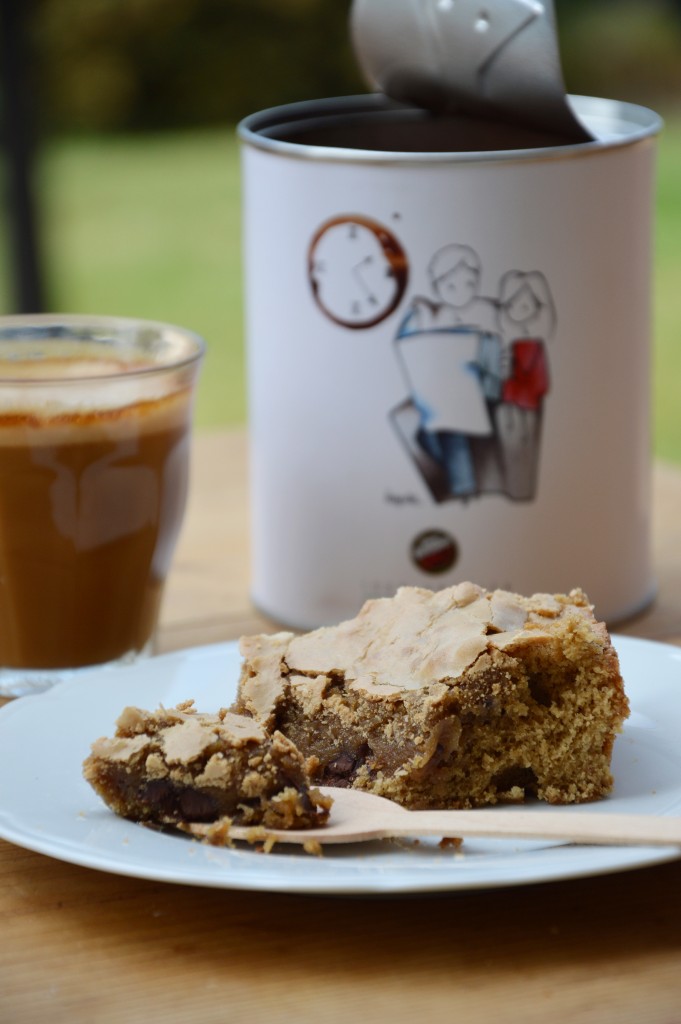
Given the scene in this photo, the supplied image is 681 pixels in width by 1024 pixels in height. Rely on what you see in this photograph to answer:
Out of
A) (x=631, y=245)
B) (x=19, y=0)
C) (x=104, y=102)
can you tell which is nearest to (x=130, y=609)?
(x=631, y=245)

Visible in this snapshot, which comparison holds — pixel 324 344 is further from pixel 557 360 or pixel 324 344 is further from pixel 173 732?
pixel 173 732

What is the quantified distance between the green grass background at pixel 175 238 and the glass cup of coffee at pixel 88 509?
9.25ft

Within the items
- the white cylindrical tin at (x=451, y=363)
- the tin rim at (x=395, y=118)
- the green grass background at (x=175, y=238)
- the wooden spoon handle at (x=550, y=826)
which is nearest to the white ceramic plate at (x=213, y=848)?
the wooden spoon handle at (x=550, y=826)

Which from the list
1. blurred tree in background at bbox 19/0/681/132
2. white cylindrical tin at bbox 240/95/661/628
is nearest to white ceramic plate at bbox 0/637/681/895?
white cylindrical tin at bbox 240/95/661/628

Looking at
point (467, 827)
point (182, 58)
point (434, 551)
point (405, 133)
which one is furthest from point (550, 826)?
point (182, 58)

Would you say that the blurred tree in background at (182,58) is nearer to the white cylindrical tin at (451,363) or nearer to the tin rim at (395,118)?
the tin rim at (395,118)

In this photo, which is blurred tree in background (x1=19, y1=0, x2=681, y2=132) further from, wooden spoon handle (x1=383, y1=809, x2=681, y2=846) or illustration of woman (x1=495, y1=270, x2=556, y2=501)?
wooden spoon handle (x1=383, y1=809, x2=681, y2=846)

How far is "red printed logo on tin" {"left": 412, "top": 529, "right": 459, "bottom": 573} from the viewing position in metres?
0.96

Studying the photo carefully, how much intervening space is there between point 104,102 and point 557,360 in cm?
413

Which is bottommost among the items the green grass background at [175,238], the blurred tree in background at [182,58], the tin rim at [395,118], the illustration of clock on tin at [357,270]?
the green grass background at [175,238]

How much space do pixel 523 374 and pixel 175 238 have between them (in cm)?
397

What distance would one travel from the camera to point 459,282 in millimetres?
913

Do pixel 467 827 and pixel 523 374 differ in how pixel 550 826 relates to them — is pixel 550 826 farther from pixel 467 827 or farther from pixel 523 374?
pixel 523 374

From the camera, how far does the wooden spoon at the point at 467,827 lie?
61 cm
